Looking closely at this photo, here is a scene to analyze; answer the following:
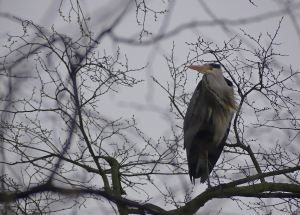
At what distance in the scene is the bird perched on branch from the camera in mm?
4691

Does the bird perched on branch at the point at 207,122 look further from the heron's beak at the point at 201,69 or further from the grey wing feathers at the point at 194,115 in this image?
the heron's beak at the point at 201,69

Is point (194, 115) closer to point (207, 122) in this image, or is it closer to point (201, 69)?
point (207, 122)

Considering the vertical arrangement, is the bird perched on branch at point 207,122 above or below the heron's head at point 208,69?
below

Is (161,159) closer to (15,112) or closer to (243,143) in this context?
(243,143)

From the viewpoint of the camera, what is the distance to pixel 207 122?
475 cm

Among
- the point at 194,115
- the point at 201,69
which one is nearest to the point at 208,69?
the point at 201,69

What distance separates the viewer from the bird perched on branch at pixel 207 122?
4.69 meters

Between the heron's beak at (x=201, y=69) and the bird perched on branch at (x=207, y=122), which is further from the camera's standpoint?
the heron's beak at (x=201, y=69)

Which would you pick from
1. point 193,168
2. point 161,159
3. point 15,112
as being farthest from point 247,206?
point 15,112

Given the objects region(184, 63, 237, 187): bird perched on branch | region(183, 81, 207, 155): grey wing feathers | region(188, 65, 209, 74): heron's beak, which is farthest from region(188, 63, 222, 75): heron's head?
region(183, 81, 207, 155): grey wing feathers

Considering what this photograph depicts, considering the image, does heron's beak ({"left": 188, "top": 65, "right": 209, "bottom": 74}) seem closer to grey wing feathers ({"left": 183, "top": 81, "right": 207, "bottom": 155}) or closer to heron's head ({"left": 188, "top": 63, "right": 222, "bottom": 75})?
heron's head ({"left": 188, "top": 63, "right": 222, "bottom": 75})

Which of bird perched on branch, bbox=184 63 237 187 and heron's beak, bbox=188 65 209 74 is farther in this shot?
heron's beak, bbox=188 65 209 74

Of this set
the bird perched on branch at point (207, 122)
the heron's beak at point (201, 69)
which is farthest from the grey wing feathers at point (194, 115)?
the heron's beak at point (201, 69)

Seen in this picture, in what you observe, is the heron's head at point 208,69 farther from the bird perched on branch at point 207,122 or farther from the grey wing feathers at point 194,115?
the grey wing feathers at point 194,115
